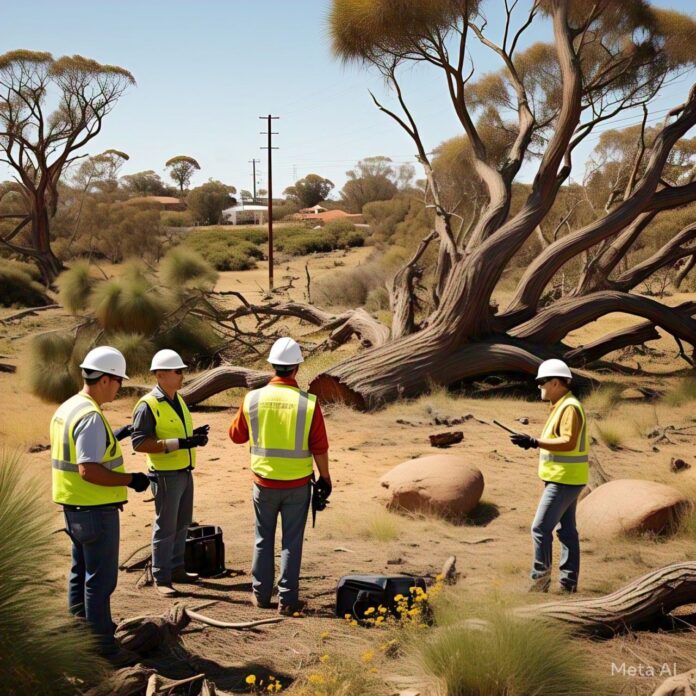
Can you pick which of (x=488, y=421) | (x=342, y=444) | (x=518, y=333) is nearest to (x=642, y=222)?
(x=518, y=333)

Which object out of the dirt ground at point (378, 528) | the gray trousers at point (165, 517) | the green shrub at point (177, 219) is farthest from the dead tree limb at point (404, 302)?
the green shrub at point (177, 219)

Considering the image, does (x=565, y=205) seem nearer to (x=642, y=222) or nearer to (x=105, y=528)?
(x=642, y=222)

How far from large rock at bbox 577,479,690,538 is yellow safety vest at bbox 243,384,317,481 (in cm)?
305

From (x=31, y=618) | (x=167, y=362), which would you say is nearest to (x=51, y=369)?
(x=167, y=362)

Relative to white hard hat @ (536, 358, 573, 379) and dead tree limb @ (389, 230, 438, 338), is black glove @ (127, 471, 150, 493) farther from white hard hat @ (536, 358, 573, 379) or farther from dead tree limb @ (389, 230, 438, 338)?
dead tree limb @ (389, 230, 438, 338)

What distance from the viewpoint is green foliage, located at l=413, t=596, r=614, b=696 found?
441cm

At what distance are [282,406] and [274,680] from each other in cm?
178

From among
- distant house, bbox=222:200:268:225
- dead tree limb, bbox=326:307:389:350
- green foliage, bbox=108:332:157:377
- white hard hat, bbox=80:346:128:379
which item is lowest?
white hard hat, bbox=80:346:128:379

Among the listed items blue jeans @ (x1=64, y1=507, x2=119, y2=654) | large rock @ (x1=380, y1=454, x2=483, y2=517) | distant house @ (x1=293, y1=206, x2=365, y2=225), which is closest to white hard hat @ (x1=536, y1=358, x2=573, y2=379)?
large rock @ (x1=380, y1=454, x2=483, y2=517)

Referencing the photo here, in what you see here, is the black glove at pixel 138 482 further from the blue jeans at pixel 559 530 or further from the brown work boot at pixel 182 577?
the blue jeans at pixel 559 530

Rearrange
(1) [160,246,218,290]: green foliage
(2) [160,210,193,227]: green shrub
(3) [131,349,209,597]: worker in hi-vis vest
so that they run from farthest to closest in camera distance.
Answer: (2) [160,210,193,227]: green shrub, (1) [160,246,218,290]: green foliage, (3) [131,349,209,597]: worker in hi-vis vest

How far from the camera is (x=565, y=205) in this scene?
123 feet

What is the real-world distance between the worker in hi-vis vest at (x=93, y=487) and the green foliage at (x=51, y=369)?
11.3 metres

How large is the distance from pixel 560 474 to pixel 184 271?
49.7ft
